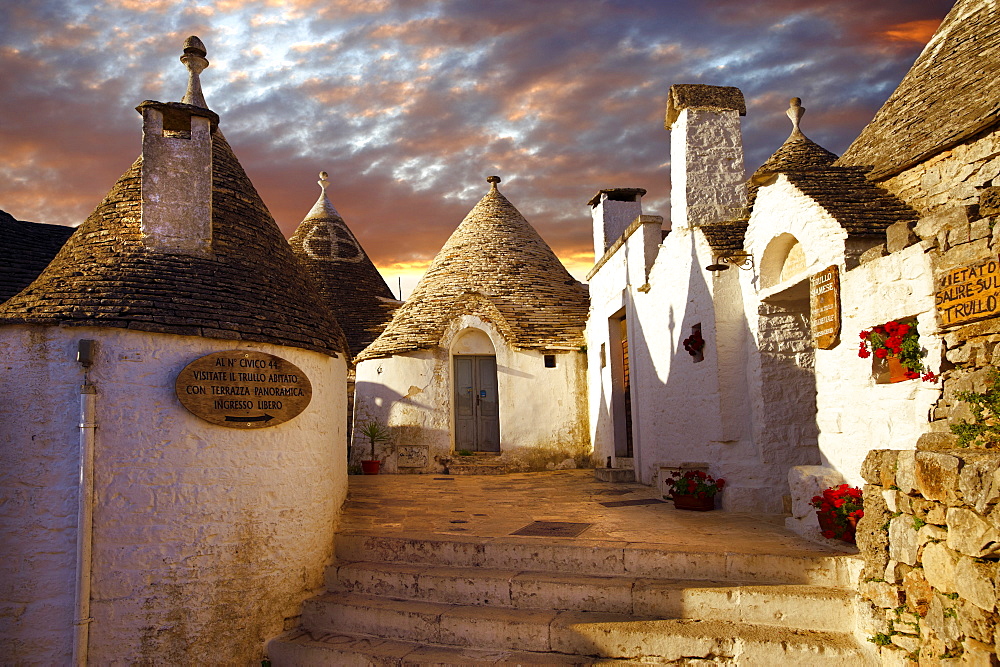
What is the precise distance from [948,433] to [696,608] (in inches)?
86.9

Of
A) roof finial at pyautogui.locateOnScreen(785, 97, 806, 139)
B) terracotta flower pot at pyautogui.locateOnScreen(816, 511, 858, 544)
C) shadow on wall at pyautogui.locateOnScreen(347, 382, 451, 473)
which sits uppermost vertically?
roof finial at pyautogui.locateOnScreen(785, 97, 806, 139)

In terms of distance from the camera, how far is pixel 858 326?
229 inches

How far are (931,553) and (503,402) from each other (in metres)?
10.6

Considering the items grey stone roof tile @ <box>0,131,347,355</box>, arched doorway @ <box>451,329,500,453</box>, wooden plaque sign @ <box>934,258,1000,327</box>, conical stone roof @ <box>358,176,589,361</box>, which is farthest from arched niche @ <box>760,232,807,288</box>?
arched doorway @ <box>451,329,500,453</box>

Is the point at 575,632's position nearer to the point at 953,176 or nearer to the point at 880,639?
the point at 880,639

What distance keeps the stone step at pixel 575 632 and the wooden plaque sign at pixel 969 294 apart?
2.35 m

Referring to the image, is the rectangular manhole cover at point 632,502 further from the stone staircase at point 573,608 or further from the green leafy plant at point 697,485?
the stone staircase at point 573,608

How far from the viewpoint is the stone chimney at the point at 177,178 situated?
6.52 meters

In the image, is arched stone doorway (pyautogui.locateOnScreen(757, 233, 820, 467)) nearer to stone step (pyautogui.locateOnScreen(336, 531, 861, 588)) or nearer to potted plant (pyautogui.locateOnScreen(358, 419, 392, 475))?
Answer: stone step (pyautogui.locateOnScreen(336, 531, 861, 588))

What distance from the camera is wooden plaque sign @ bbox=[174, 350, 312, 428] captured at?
5.83 meters

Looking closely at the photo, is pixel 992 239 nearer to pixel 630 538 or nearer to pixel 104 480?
pixel 630 538

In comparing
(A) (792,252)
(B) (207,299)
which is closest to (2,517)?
(B) (207,299)

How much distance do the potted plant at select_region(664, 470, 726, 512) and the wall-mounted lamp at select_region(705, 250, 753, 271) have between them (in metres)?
2.48

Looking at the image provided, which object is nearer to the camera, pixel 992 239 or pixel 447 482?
pixel 992 239
